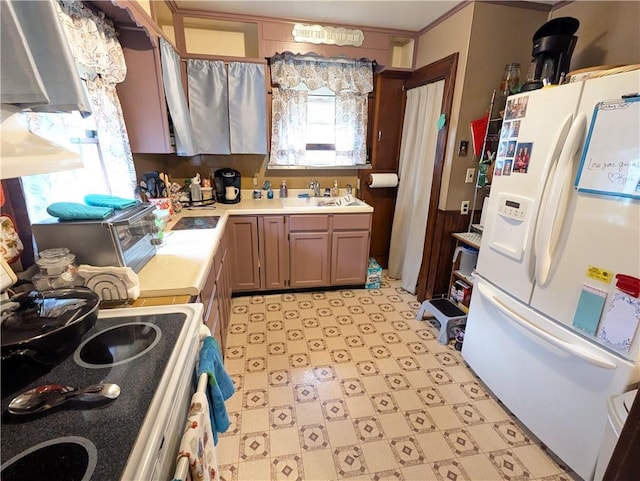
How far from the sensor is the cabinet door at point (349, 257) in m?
2.96

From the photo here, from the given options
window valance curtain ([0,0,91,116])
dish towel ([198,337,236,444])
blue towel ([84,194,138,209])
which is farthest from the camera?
blue towel ([84,194,138,209])

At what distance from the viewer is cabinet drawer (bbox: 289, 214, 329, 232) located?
2.80 metres

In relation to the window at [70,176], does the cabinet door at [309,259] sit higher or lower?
lower

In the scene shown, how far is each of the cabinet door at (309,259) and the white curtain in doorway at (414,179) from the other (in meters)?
0.84

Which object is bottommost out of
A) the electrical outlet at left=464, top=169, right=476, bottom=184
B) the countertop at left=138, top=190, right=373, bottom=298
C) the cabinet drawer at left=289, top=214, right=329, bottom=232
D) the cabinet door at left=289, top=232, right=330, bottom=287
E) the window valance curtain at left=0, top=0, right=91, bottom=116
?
the cabinet door at left=289, top=232, right=330, bottom=287

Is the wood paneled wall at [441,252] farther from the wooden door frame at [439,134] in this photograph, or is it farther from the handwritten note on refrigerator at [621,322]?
Answer: the handwritten note on refrigerator at [621,322]

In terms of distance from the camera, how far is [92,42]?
4.87 feet

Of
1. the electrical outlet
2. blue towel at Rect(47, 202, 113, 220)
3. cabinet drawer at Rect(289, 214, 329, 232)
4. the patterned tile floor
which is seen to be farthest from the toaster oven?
the electrical outlet

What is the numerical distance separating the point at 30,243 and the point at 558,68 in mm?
2850

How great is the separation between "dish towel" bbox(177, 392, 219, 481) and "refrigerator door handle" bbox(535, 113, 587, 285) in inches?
59.6

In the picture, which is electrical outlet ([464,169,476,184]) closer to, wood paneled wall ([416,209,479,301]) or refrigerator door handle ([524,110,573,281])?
wood paneled wall ([416,209,479,301])

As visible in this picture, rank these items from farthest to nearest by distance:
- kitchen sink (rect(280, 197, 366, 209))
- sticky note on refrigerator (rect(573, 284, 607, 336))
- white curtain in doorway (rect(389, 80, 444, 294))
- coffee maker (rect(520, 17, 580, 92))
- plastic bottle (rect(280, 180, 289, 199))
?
plastic bottle (rect(280, 180, 289, 199)) < kitchen sink (rect(280, 197, 366, 209)) < white curtain in doorway (rect(389, 80, 444, 294)) < coffee maker (rect(520, 17, 580, 92)) < sticky note on refrigerator (rect(573, 284, 607, 336))

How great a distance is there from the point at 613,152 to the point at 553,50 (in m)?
1.02

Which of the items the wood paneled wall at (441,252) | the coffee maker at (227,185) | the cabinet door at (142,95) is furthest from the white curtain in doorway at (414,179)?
the cabinet door at (142,95)
